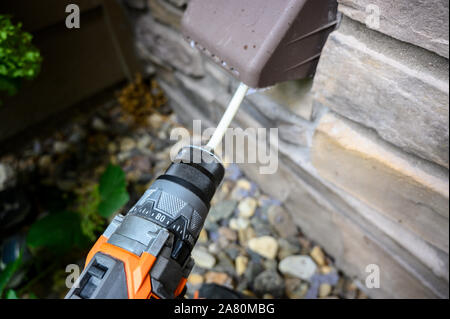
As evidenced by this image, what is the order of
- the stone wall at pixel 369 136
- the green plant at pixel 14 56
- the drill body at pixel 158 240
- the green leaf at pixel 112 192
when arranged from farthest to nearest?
the green leaf at pixel 112 192 < the green plant at pixel 14 56 < the stone wall at pixel 369 136 < the drill body at pixel 158 240

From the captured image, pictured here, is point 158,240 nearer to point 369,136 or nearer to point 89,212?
point 369,136

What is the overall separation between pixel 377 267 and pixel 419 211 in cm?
27

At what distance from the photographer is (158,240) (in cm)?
47

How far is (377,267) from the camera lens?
0.90 m

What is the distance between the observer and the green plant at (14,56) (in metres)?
0.72

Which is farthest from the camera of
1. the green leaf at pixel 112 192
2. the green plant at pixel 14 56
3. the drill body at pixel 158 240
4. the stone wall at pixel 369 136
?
the green leaf at pixel 112 192

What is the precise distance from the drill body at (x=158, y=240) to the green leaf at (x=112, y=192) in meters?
0.42

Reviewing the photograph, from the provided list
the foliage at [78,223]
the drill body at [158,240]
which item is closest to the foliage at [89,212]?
the foliage at [78,223]

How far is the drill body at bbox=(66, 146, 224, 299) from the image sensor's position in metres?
0.44

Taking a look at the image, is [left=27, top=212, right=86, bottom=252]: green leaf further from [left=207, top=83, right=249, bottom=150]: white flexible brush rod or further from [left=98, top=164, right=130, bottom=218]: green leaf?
[left=207, top=83, right=249, bottom=150]: white flexible brush rod

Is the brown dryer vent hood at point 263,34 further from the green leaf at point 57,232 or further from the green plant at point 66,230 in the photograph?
the green leaf at point 57,232

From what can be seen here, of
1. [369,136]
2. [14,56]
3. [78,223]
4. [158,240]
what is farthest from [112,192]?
[369,136]

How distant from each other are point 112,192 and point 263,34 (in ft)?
2.01
